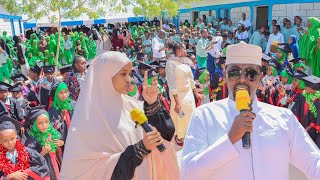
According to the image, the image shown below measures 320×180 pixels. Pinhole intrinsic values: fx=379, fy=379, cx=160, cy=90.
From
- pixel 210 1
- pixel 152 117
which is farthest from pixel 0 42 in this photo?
pixel 152 117

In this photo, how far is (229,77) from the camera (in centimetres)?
213

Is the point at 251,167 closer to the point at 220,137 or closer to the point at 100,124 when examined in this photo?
the point at 220,137

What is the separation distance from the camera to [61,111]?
566cm

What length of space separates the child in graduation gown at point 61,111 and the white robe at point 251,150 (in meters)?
3.67

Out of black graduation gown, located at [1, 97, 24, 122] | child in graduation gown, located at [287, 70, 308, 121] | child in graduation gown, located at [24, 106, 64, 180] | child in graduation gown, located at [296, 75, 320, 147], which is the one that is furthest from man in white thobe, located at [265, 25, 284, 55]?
child in graduation gown, located at [24, 106, 64, 180]

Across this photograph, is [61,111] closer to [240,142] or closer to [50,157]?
[50,157]

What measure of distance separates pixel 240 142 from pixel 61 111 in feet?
13.5

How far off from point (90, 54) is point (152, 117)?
17.0 m

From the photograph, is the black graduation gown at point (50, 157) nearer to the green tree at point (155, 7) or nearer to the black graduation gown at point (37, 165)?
the black graduation gown at point (37, 165)

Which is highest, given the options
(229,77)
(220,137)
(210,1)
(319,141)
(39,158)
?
(210,1)

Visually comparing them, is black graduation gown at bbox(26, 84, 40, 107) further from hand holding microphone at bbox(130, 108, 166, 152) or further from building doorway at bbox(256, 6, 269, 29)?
building doorway at bbox(256, 6, 269, 29)

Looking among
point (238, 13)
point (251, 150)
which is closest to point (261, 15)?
point (238, 13)

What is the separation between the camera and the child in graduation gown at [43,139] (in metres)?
4.58

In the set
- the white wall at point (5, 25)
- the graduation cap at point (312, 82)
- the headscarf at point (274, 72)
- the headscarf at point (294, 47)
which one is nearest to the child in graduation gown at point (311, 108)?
the graduation cap at point (312, 82)
